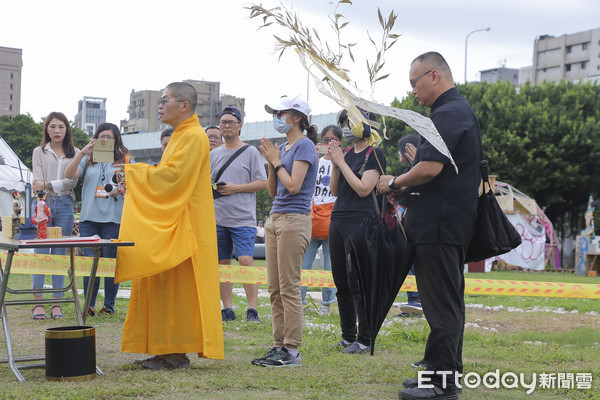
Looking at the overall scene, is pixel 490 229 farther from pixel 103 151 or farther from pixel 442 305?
pixel 103 151

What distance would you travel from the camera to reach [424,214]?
4406 millimetres

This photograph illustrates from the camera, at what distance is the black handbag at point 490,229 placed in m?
4.38

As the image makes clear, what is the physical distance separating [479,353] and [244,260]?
2.97 metres

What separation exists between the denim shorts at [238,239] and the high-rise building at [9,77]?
131176mm

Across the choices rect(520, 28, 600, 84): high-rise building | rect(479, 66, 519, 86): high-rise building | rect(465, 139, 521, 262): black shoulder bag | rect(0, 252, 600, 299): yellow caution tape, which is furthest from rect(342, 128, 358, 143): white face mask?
rect(479, 66, 519, 86): high-rise building

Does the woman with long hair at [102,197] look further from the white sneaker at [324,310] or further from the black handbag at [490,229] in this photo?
the black handbag at [490,229]

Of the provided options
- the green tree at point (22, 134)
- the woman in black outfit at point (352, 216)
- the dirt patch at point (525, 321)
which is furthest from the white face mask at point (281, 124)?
the green tree at point (22, 134)

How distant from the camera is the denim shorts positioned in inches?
308

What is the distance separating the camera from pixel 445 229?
4.32 meters

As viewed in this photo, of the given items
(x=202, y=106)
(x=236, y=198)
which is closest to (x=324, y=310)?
(x=236, y=198)

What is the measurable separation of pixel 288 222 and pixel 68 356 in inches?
72.4

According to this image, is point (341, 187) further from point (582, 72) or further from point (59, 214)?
point (582, 72)

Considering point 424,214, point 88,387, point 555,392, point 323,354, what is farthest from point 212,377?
point 555,392

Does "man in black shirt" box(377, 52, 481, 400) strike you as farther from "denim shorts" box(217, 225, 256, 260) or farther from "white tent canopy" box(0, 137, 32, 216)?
"white tent canopy" box(0, 137, 32, 216)
